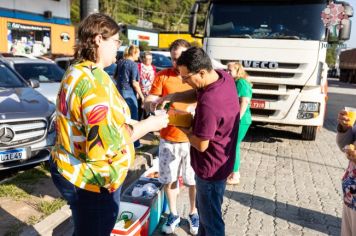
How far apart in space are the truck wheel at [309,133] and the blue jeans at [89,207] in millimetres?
6325

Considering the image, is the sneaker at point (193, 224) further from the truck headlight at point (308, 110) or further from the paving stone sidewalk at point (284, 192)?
the truck headlight at point (308, 110)

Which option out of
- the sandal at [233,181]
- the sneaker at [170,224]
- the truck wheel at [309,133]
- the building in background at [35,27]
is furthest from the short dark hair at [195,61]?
the building in background at [35,27]

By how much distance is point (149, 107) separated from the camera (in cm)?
310

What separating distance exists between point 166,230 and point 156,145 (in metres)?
2.93

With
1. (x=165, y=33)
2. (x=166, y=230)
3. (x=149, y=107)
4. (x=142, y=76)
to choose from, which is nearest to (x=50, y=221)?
(x=166, y=230)

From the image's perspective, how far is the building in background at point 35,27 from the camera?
18766 mm

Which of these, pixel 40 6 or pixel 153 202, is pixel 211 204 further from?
pixel 40 6

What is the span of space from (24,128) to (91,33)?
3.15 m

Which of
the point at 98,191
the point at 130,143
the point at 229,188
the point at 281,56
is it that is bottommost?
the point at 229,188

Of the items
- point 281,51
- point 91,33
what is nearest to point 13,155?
point 91,33

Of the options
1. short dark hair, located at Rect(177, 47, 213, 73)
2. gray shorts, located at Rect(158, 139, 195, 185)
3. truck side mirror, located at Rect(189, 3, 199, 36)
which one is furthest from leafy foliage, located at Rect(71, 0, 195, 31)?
short dark hair, located at Rect(177, 47, 213, 73)

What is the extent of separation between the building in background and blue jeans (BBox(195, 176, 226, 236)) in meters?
17.4

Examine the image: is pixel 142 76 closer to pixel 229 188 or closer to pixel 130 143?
pixel 229 188

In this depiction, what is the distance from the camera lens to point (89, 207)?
2084 millimetres
